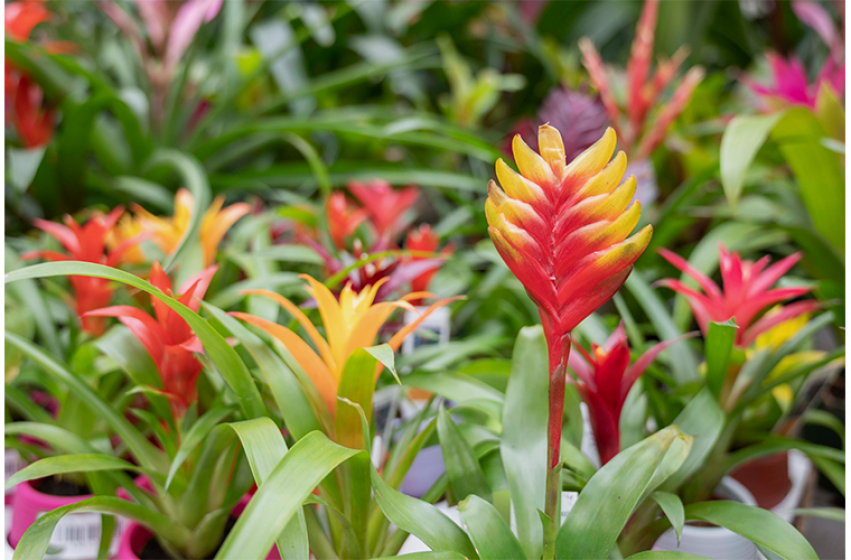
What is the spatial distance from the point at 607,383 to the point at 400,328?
0.28 meters

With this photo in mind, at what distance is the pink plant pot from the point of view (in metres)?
0.57

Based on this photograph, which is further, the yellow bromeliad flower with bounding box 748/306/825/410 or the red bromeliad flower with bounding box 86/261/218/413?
the yellow bromeliad flower with bounding box 748/306/825/410

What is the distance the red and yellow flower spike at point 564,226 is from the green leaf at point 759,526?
25cm

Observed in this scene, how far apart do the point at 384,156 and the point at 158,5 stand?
66 centimetres

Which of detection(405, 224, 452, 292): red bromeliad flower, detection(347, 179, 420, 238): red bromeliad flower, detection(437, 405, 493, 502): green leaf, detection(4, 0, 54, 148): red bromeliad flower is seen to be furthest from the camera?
detection(4, 0, 54, 148): red bromeliad flower

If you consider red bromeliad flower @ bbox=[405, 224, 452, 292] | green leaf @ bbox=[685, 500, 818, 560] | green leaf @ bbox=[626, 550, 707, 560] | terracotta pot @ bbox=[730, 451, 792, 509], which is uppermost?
red bromeliad flower @ bbox=[405, 224, 452, 292]

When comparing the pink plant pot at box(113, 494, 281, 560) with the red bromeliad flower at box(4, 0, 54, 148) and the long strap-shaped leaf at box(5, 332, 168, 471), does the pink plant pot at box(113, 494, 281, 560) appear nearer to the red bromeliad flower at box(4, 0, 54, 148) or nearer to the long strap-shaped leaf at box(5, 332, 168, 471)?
the long strap-shaped leaf at box(5, 332, 168, 471)

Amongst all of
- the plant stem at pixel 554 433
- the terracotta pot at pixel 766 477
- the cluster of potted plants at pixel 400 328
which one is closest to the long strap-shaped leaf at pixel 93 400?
the cluster of potted plants at pixel 400 328

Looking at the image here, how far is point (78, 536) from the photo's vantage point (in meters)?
0.66

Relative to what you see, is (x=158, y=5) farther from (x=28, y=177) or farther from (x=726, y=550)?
(x=726, y=550)

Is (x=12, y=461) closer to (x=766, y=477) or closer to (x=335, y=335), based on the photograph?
(x=335, y=335)

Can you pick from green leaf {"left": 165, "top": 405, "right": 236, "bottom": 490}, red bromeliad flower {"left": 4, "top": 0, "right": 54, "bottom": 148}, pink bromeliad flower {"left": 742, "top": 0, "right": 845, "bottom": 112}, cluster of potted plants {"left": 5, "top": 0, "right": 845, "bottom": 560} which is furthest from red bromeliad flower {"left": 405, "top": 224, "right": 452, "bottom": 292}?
red bromeliad flower {"left": 4, "top": 0, "right": 54, "bottom": 148}

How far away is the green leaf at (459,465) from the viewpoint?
55 centimetres

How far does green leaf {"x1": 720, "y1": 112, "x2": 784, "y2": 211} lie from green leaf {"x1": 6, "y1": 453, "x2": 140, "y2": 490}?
762mm
